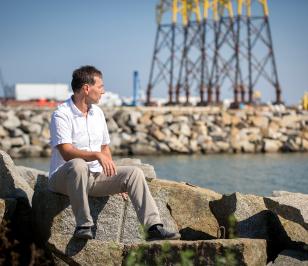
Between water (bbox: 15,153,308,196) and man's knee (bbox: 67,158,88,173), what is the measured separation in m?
10.1

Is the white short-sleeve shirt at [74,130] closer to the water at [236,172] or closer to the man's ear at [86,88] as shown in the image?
the man's ear at [86,88]

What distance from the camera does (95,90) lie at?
5.37 m

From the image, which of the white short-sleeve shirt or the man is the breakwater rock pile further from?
the white short-sleeve shirt

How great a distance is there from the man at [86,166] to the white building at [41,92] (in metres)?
53.5

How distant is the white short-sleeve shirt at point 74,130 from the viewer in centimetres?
530

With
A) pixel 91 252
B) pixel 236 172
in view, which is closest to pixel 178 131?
pixel 236 172

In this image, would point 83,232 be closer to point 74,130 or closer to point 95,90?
point 74,130

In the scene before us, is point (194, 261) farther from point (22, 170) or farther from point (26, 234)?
point (22, 170)

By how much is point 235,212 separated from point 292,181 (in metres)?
13.0

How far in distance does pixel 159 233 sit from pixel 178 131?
27.5 metres

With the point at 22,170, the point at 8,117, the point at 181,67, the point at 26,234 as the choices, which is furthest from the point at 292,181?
the point at 181,67

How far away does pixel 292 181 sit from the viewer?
18.4 meters

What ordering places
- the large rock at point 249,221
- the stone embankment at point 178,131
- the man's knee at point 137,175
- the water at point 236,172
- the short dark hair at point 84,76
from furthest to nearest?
the stone embankment at point 178,131
the water at point 236,172
the large rock at point 249,221
the short dark hair at point 84,76
the man's knee at point 137,175

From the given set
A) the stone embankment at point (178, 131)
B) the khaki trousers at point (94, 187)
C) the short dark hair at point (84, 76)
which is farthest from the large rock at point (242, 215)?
the stone embankment at point (178, 131)
